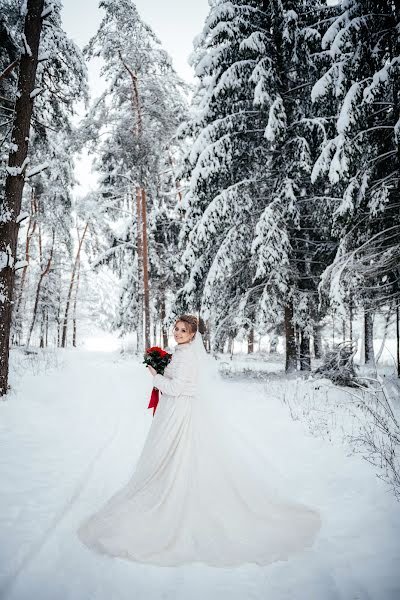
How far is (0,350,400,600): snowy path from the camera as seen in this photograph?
2.48m

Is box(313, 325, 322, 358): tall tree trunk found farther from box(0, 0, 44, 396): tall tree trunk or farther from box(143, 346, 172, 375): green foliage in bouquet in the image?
box(0, 0, 44, 396): tall tree trunk

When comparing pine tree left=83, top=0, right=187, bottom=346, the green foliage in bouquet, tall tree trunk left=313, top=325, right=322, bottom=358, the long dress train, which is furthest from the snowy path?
pine tree left=83, top=0, right=187, bottom=346

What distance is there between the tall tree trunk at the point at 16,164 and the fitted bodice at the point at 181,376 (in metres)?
5.72

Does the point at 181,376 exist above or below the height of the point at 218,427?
above

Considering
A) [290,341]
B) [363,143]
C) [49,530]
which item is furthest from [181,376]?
[290,341]

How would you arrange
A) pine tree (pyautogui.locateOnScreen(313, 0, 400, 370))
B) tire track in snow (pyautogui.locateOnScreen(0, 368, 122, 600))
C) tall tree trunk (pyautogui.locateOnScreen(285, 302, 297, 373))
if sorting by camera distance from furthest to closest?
tall tree trunk (pyautogui.locateOnScreen(285, 302, 297, 373)) → pine tree (pyautogui.locateOnScreen(313, 0, 400, 370)) → tire track in snow (pyautogui.locateOnScreen(0, 368, 122, 600))

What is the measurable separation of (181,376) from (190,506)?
4.03 ft

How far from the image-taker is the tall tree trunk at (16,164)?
7438 mm

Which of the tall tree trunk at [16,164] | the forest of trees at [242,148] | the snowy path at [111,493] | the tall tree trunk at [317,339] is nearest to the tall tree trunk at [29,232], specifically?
the forest of trees at [242,148]

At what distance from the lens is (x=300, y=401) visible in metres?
8.02

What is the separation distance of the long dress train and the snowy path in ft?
0.37

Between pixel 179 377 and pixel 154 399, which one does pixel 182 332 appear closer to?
pixel 179 377

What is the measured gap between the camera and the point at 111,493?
3.99 m

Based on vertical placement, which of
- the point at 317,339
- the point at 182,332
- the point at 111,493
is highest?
the point at 182,332
